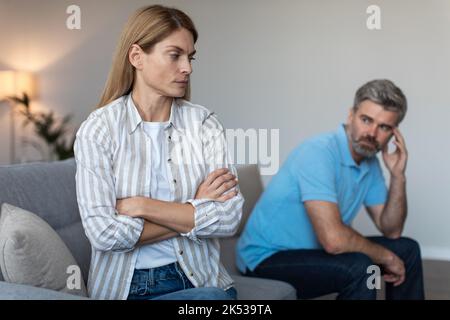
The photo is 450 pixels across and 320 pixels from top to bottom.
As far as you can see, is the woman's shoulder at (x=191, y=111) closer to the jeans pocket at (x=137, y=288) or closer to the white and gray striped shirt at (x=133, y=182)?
the white and gray striped shirt at (x=133, y=182)

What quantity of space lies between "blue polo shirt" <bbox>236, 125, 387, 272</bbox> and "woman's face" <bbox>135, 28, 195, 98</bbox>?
60 centimetres

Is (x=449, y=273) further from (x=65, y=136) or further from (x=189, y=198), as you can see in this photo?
(x=65, y=136)

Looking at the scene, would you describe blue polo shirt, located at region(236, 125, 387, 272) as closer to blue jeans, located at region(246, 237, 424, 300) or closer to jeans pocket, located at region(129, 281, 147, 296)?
blue jeans, located at region(246, 237, 424, 300)

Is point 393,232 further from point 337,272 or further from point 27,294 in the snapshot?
point 27,294

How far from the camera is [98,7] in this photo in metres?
1.44

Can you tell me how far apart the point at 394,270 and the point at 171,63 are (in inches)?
32.7

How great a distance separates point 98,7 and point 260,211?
603mm

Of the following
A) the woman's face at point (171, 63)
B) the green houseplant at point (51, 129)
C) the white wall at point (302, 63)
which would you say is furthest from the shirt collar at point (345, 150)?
the green houseplant at point (51, 129)

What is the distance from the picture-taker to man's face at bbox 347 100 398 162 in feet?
4.75

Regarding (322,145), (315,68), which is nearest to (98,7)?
(322,145)

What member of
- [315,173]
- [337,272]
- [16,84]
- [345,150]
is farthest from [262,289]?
[16,84]

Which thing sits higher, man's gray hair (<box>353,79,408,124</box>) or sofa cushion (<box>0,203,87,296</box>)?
man's gray hair (<box>353,79,408,124</box>)

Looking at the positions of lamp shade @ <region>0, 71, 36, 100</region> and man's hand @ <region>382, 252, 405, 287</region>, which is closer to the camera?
man's hand @ <region>382, 252, 405, 287</region>

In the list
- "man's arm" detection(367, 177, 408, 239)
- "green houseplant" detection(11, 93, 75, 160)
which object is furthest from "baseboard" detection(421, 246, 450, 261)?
"green houseplant" detection(11, 93, 75, 160)
